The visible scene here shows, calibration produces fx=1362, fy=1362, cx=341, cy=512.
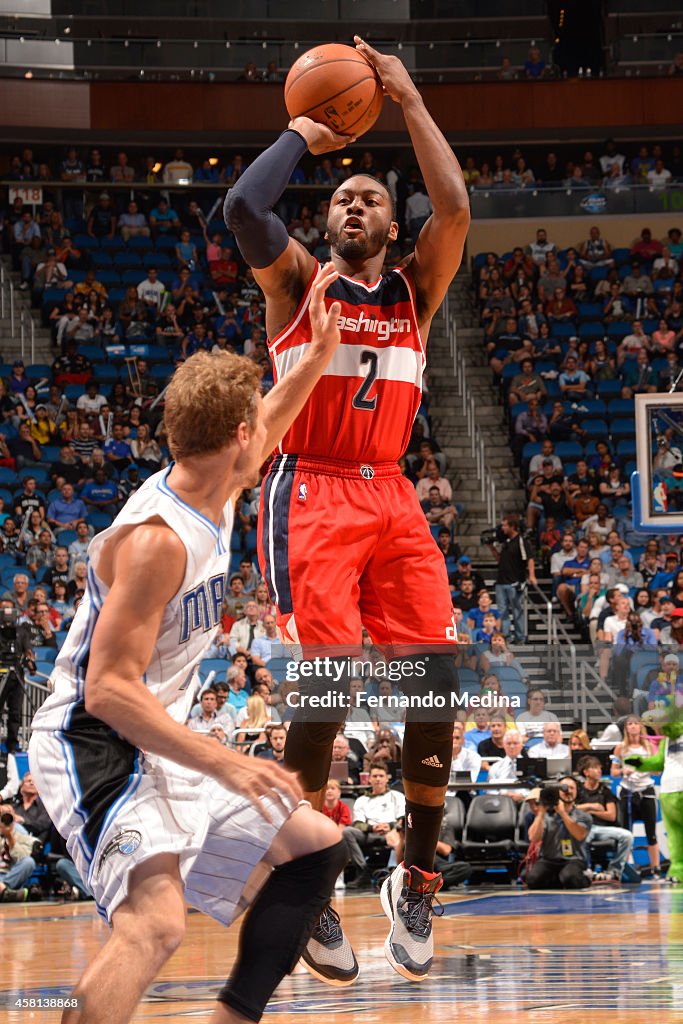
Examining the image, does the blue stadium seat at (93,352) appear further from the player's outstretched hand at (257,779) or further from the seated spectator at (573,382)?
the player's outstretched hand at (257,779)

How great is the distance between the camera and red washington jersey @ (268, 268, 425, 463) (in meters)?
5.69

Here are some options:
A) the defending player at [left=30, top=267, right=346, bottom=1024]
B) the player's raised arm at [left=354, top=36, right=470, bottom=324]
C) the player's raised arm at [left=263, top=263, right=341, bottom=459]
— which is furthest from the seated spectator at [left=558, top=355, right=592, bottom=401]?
the defending player at [left=30, top=267, right=346, bottom=1024]

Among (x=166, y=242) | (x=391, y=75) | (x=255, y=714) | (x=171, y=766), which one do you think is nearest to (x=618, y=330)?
(x=166, y=242)

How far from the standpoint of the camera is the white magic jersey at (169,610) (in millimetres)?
3713

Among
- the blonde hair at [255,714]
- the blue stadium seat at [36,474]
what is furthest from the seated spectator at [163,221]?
the blonde hair at [255,714]

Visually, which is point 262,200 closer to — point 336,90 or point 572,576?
point 336,90

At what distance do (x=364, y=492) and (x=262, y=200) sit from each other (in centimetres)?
126

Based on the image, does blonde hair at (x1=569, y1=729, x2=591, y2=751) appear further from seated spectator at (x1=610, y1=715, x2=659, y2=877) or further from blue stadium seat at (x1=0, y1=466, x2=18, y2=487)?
blue stadium seat at (x1=0, y1=466, x2=18, y2=487)

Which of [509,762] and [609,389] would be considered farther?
[609,389]

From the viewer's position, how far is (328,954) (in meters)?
5.42

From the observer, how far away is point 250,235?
17.6ft

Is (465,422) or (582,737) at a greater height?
(465,422)

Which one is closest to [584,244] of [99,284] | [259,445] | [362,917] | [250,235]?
[99,284]

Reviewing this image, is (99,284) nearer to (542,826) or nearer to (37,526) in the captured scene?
(37,526)
